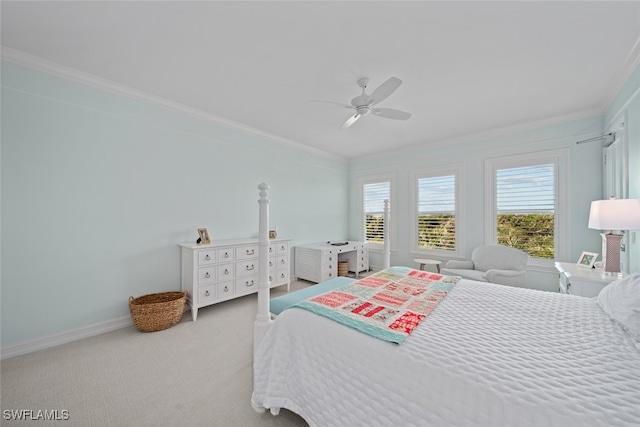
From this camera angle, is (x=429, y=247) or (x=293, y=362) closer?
(x=293, y=362)

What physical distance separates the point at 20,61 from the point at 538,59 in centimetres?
459

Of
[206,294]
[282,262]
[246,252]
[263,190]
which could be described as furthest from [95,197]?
[282,262]

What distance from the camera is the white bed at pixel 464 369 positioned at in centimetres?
85

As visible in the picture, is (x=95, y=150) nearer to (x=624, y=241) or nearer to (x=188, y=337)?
(x=188, y=337)

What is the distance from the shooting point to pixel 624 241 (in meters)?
2.46

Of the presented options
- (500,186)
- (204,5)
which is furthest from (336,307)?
(500,186)

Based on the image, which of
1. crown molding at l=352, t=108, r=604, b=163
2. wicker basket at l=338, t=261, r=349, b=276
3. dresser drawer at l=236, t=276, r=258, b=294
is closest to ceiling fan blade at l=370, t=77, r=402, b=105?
crown molding at l=352, t=108, r=604, b=163

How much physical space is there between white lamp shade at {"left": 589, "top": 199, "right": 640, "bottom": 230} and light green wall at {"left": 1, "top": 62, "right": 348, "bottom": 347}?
13.3 ft

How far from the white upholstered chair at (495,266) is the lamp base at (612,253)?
89 cm

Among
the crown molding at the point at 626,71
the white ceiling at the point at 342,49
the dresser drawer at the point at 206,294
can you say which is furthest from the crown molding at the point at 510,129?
the dresser drawer at the point at 206,294

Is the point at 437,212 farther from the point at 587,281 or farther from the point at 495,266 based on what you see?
the point at 587,281

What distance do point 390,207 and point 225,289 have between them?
3.47 meters

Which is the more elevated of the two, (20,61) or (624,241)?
(20,61)

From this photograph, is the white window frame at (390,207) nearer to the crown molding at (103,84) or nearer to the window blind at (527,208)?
the window blind at (527,208)
